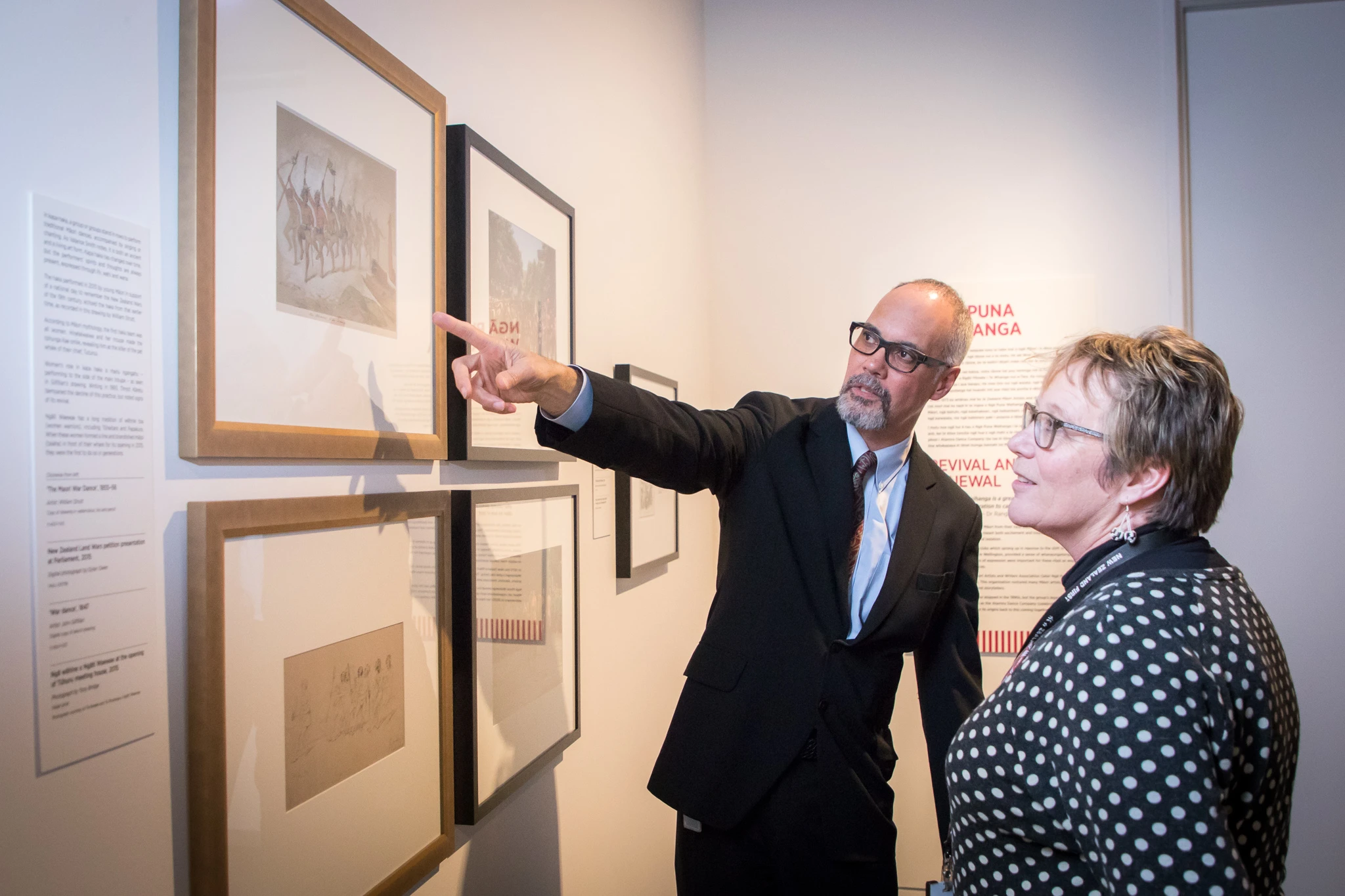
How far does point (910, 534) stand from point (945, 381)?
42 cm

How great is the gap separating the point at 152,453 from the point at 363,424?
0.33 m

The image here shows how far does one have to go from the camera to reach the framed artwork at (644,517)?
225cm

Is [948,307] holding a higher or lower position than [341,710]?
higher

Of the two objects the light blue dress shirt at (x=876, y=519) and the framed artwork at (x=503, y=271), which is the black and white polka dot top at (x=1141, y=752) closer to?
the light blue dress shirt at (x=876, y=519)

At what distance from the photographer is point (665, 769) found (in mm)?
1767

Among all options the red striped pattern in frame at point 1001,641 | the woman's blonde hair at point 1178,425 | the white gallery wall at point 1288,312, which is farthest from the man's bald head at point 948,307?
the white gallery wall at point 1288,312

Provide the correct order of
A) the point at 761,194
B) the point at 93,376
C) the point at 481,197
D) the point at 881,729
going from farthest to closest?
the point at 761,194 < the point at 881,729 < the point at 481,197 < the point at 93,376

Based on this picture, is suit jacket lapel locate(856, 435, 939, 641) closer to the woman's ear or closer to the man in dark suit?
the man in dark suit

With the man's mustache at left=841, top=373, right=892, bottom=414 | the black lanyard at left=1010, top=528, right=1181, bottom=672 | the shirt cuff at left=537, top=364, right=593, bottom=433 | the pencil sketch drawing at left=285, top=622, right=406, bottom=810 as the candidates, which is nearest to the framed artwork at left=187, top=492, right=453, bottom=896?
the pencil sketch drawing at left=285, top=622, right=406, bottom=810

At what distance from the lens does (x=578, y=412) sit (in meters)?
1.32

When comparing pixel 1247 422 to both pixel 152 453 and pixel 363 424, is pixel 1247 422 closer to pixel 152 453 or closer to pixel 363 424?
pixel 363 424

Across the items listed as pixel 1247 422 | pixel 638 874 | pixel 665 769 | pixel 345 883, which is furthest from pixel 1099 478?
pixel 1247 422

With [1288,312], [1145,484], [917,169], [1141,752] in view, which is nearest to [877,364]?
[1145,484]

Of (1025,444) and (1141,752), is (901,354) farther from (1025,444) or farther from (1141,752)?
(1141,752)
